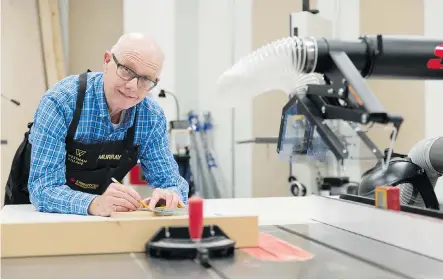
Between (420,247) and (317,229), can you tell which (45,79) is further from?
(420,247)

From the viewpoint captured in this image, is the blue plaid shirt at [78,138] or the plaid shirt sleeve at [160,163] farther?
the plaid shirt sleeve at [160,163]

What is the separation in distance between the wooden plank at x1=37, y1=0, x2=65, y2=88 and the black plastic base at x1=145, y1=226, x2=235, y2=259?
162 inches

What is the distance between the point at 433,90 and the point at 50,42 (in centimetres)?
348

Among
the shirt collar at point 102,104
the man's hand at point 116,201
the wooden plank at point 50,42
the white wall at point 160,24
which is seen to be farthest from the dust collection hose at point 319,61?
the wooden plank at point 50,42

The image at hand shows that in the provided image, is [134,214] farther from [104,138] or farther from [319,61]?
[319,61]

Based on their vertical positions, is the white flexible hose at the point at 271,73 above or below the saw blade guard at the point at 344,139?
above

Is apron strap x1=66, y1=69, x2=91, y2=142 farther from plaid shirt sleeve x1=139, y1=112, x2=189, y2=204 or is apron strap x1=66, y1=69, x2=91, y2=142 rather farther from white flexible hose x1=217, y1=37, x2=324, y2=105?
white flexible hose x1=217, y1=37, x2=324, y2=105

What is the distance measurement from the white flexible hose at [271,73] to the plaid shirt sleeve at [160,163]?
64 centimetres

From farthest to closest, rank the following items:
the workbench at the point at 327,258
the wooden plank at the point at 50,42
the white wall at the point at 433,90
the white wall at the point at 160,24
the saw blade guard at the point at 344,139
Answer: the white wall at the point at 160,24 < the wooden plank at the point at 50,42 < the white wall at the point at 433,90 < the saw blade guard at the point at 344,139 < the workbench at the point at 327,258

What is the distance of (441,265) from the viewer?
3.72 feet

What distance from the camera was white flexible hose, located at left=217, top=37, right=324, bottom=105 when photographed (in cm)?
128

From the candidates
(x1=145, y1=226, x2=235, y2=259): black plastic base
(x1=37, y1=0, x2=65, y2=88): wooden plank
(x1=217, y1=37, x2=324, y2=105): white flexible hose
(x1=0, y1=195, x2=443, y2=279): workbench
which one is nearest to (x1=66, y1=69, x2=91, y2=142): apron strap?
(x1=0, y1=195, x2=443, y2=279): workbench

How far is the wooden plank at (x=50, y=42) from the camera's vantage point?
5.02 meters

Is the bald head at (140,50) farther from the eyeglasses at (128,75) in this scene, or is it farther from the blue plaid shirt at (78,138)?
the blue plaid shirt at (78,138)
